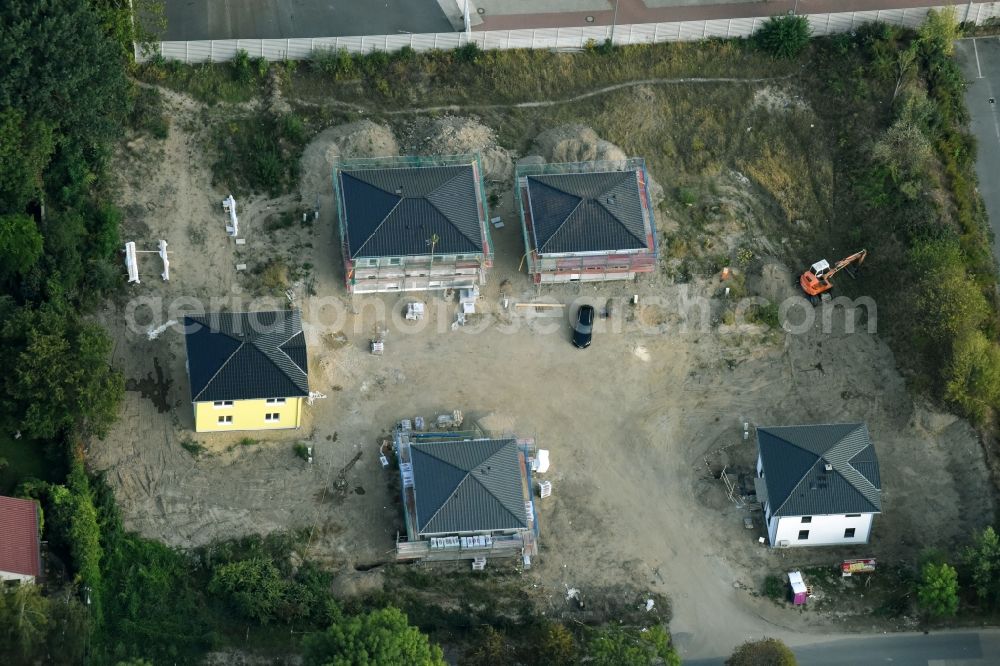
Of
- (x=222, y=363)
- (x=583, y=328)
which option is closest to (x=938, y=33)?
(x=583, y=328)

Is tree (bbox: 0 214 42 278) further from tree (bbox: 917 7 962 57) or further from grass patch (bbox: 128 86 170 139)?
tree (bbox: 917 7 962 57)

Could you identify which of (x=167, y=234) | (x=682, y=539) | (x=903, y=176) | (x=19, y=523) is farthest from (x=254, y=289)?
(x=903, y=176)

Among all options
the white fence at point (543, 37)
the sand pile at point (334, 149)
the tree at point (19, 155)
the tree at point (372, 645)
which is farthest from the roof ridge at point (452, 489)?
the white fence at point (543, 37)

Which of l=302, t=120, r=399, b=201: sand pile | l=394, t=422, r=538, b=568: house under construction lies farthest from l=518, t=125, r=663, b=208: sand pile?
l=394, t=422, r=538, b=568: house under construction

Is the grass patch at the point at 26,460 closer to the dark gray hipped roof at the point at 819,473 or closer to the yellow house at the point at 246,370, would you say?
the yellow house at the point at 246,370

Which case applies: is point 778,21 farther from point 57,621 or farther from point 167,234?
point 57,621
